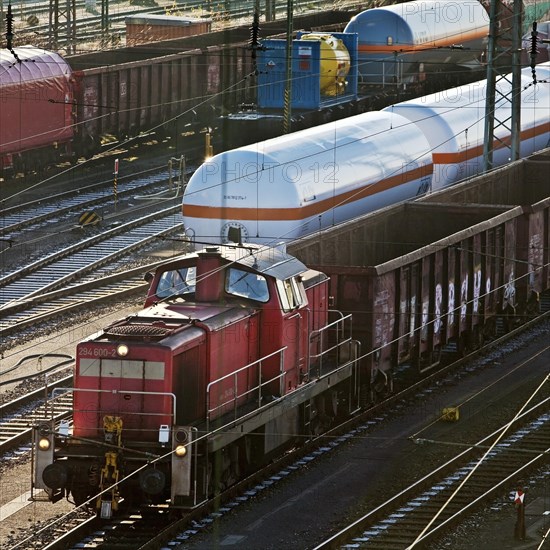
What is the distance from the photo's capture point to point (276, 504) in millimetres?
17969

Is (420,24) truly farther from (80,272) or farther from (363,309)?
(363,309)

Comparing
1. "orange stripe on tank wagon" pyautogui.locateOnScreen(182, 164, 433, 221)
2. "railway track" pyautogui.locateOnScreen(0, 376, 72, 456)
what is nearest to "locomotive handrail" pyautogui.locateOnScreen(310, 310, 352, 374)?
"railway track" pyautogui.locateOnScreen(0, 376, 72, 456)

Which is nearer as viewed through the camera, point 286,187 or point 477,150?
point 286,187

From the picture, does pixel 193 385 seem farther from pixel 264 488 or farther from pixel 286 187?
pixel 286 187

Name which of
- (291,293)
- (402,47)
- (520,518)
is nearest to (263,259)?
(291,293)

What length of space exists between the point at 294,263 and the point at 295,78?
28.2 meters

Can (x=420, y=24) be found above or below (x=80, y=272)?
above

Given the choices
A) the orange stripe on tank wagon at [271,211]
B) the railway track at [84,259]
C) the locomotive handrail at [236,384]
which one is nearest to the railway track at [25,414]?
the locomotive handrail at [236,384]

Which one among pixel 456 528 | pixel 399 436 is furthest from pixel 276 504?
pixel 399 436

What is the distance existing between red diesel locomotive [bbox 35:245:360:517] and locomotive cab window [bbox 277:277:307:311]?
0.02 meters

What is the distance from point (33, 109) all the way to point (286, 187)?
1490 cm

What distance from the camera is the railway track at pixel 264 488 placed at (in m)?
16.6

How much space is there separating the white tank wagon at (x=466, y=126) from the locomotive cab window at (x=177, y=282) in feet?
50.2

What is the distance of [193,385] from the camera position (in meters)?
17.3
